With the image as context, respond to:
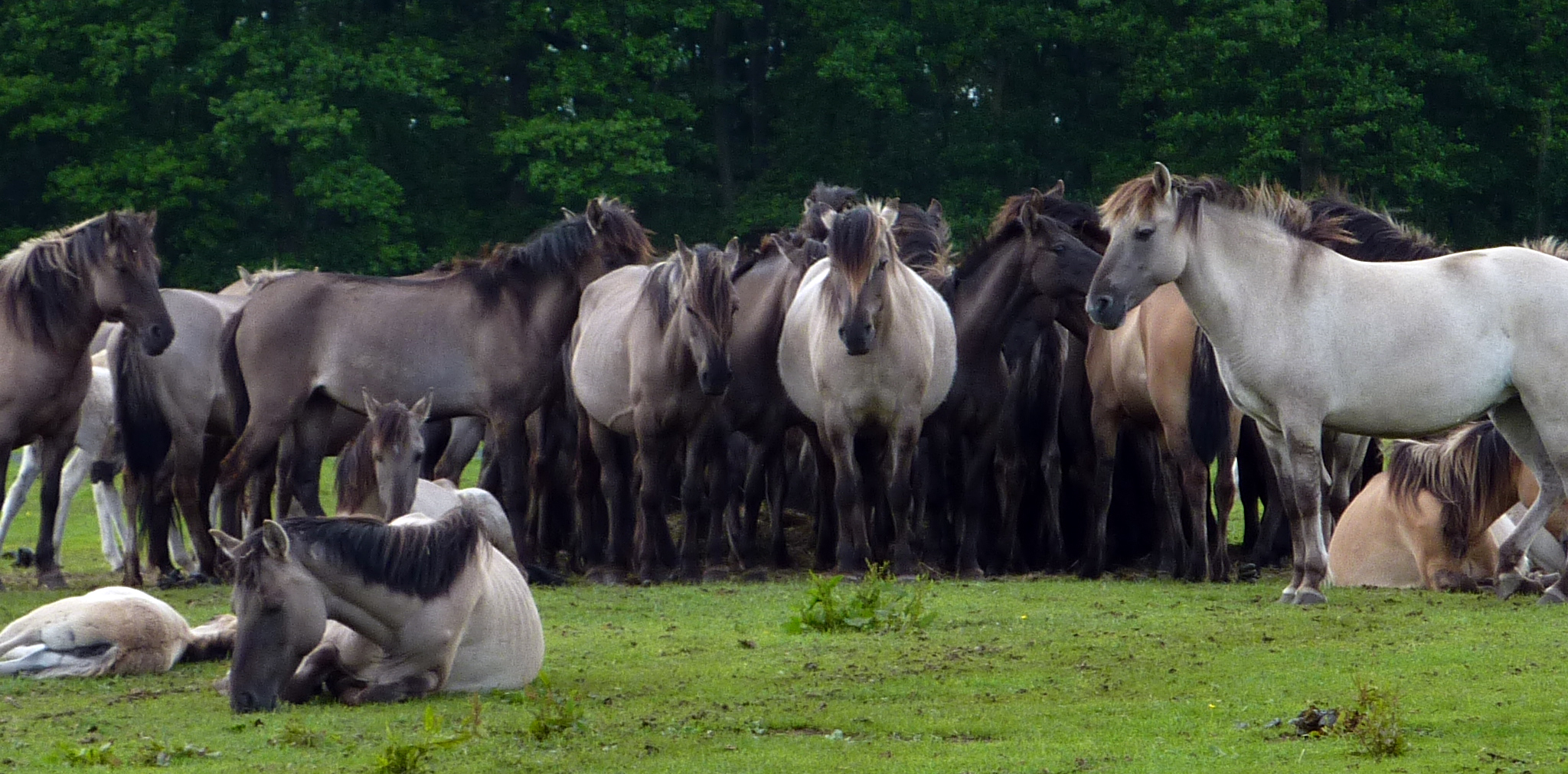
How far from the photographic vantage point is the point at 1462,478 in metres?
10.7

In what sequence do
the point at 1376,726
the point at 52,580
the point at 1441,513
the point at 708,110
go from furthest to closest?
the point at 708,110, the point at 52,580, the point at 1441,513, the point at 1376,726

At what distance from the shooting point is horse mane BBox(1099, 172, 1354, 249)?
10047 mm

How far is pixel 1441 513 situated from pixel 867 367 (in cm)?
365

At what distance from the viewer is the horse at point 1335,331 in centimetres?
966

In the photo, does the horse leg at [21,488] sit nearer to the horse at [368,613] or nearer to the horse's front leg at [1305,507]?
the horse at [368,613]

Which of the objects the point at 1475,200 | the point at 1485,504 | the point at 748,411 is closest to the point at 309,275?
the point at 748,411

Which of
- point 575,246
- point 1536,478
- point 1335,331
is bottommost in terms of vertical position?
point 1536,478

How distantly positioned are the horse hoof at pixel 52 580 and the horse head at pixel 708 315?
15.0ft

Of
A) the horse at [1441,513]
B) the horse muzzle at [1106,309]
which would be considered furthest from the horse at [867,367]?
the horse at [1441,513]

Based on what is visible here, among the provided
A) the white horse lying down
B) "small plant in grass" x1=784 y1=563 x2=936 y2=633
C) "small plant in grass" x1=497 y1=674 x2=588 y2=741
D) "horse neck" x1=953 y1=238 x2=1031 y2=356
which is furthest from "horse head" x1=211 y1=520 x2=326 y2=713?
"horse neck" x1=953 y1=238 x2=1031 y2=356

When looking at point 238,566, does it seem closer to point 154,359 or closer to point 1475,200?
point 154,359

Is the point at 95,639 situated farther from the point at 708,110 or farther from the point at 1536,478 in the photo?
the point at 708,110

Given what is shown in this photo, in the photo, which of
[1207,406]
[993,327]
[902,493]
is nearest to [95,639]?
[902,493]

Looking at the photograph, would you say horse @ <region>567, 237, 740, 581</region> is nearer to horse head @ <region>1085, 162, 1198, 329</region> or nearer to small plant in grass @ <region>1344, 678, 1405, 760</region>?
horse head @ <region>1085, 162, 1198, 329</region>
